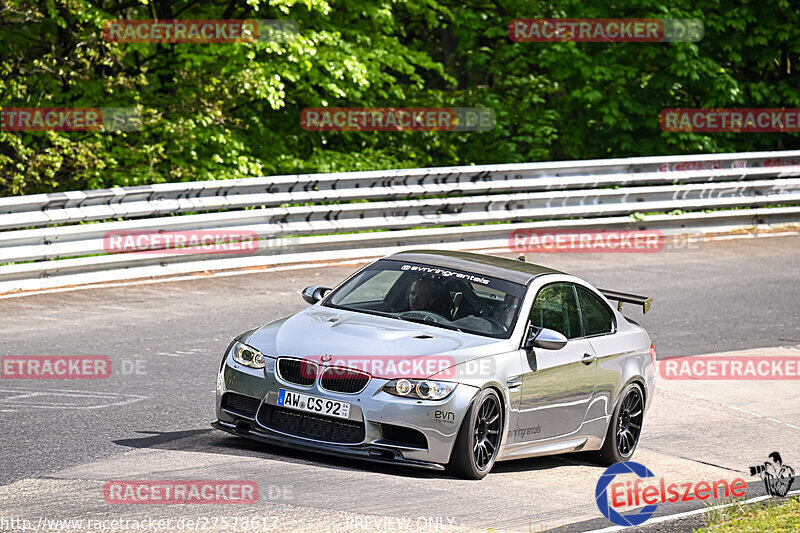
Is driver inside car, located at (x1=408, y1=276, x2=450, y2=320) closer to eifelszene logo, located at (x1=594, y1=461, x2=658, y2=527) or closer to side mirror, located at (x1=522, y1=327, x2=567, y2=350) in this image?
side mirror, located at (x1=522, y1=327, x2=567, y2=350)

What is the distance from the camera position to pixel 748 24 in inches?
969

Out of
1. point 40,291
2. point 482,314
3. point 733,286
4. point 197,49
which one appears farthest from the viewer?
point 197,49

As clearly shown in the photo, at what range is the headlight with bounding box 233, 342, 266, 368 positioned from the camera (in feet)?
27.2

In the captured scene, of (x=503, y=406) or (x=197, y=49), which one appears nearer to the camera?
(x=503, y=406)

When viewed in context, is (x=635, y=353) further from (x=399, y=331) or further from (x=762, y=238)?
(x=762, y=238)

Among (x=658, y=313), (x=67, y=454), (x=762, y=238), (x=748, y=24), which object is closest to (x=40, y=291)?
(x=67, y=454)

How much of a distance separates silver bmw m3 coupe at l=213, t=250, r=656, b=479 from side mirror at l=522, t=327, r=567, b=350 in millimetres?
11

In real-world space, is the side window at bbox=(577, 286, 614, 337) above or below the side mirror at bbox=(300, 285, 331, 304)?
below

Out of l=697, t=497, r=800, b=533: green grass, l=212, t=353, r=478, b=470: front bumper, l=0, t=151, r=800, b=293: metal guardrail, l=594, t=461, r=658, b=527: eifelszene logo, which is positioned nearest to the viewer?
l=697, t=497, r=800, b=533: green grass

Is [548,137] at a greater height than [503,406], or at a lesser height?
greater

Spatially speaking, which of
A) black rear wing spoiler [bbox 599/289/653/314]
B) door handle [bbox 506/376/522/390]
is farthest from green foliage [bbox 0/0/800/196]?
door handle [bbox 506/376/522/390]

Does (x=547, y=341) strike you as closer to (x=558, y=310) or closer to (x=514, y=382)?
(x=514, y=382)

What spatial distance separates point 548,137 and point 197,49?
7707mm

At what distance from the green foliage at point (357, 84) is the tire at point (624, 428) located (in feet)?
35.5
